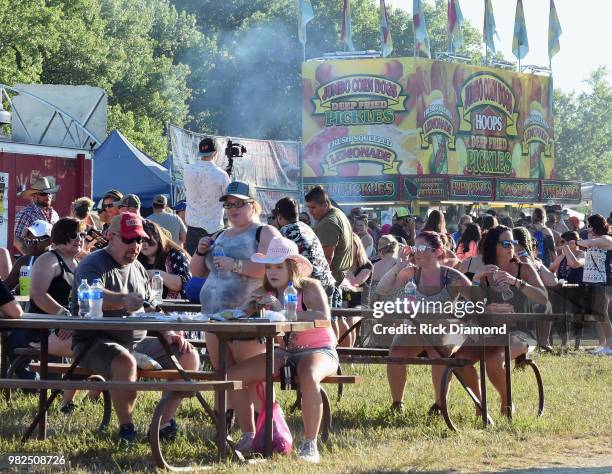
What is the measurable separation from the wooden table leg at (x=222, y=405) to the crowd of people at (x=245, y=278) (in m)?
0.21

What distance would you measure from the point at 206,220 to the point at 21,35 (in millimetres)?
29076

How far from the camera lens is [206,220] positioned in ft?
37.3

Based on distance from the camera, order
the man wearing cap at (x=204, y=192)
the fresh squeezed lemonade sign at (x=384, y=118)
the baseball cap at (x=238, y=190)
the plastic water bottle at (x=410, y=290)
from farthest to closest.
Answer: the fresh squeezed lemonade sign at (x=384, y=118)
the man wearing cap at (x=204, y=192)
the plastic water bottle at (x=410, y=290)
the baseball cap at (x=238, y=190)

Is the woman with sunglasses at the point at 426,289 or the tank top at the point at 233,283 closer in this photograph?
the tank top at the point at 233,283

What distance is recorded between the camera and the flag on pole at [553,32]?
4603 cm

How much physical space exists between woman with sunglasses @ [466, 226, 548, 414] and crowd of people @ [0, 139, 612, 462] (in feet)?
0.04

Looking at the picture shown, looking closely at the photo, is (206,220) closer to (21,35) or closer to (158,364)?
(158,364)

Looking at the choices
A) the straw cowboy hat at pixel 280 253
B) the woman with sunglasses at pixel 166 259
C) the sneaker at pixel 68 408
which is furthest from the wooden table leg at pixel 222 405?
the woman with sunglasses at pixel 166 259

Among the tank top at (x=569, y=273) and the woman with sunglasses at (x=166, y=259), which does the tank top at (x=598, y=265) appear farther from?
the woman with sunglasses at (x=166, y=259)

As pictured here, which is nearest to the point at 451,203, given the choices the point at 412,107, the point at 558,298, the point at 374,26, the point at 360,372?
the point at 412,107

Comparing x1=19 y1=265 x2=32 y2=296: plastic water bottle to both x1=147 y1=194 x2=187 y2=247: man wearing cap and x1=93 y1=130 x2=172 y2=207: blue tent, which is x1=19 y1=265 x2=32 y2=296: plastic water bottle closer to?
x1=147 y1=194 x2=187 y2=247: man wearing cap

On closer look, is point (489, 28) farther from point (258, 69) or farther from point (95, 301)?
point (95, 301)


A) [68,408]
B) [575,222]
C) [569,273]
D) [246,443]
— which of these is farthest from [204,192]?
[575,222]

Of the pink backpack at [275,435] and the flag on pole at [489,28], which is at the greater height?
the flag on pole at [489,28]
